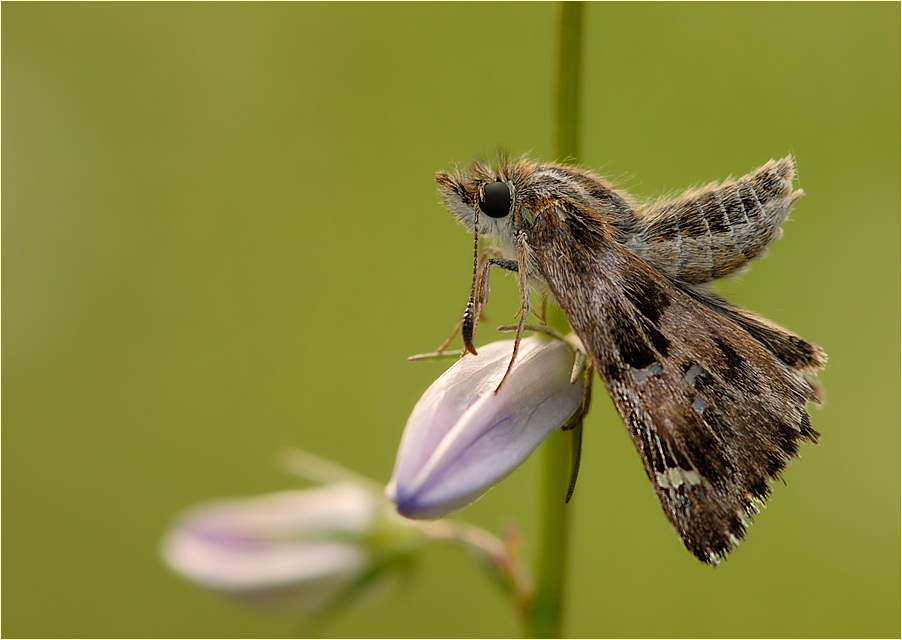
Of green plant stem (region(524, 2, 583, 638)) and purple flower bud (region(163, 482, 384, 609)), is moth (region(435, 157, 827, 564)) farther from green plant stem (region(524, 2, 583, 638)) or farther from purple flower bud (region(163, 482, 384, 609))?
purple flower bud (region(163, 482, 384, 609))

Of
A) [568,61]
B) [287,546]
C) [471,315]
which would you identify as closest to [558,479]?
[471,315]

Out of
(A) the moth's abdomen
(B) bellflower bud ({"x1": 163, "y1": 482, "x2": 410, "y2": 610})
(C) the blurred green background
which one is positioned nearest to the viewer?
(A) the moth's abdomen

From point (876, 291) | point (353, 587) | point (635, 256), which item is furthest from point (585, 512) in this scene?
point (635, 256)

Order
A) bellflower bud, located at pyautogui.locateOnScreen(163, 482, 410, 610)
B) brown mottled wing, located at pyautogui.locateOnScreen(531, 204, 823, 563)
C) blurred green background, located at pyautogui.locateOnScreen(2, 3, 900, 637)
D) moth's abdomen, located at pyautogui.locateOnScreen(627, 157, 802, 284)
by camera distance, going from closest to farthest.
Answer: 1. brown mottled wing, located at pyautogui.locateOnScreen(531, 204, 823, 563)
2. moth's abdomen, located at pyautogui.locateOnScreen(627, 157, 802, 284)
3. bellflower bud, located at pyautogui.locateOnScreen(163, 482, 410, 610)
4. blurred green background, located at pyautogui.locateOnScreen(2, 3, 900, 637)

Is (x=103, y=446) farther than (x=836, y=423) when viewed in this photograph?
Yes

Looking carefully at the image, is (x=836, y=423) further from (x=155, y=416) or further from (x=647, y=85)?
(x=155, y=416)

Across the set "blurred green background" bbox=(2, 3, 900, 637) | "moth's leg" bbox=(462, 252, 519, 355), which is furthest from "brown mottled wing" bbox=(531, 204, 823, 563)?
"blurred green background" bbox=(2, 3, 900, 637)
